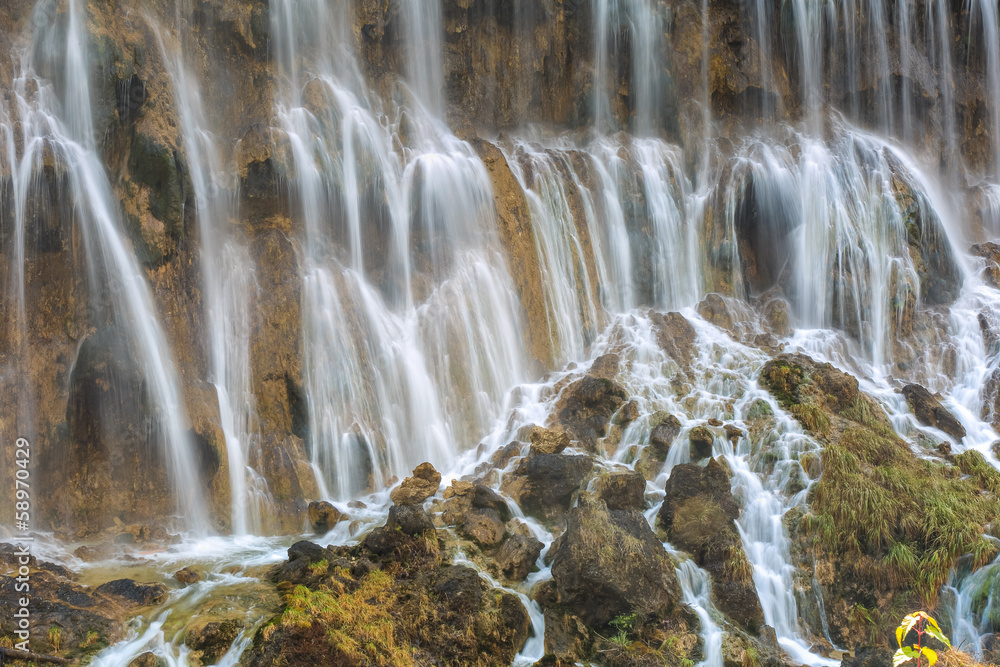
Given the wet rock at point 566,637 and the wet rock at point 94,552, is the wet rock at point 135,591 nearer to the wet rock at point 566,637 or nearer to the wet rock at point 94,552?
the wet rock at point 94,552

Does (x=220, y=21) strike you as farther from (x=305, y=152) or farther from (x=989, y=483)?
(x=989, y=483)

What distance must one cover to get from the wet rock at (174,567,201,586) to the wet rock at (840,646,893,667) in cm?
754

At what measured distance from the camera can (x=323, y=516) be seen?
11.1 metres

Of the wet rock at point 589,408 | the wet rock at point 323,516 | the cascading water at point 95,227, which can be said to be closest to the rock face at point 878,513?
the wet rock at point 589,408

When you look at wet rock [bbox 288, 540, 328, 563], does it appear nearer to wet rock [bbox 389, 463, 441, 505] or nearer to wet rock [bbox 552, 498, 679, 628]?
wet rock [bbox 389, 463, 441, 505]

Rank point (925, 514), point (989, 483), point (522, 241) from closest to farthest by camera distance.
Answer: point (925, 514) < point (989, 483) < point (522, 241)

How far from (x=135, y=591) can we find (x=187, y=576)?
2.08 feet

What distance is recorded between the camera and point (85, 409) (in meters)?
10.6

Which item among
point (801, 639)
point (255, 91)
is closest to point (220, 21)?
point (255, 91)

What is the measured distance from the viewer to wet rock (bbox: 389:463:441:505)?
37.3 feet

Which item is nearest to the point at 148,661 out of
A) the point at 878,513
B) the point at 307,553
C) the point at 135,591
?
the point at 135,591

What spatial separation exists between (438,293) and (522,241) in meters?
2.58

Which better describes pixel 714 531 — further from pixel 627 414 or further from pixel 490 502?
pixel 627 414

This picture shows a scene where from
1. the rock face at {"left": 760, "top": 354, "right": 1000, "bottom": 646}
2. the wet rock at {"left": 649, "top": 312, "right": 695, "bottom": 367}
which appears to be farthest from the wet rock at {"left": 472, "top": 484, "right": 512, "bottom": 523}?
the wet rock at {"left": 649, "top": 312, "right": 695, "bottom": 367}
